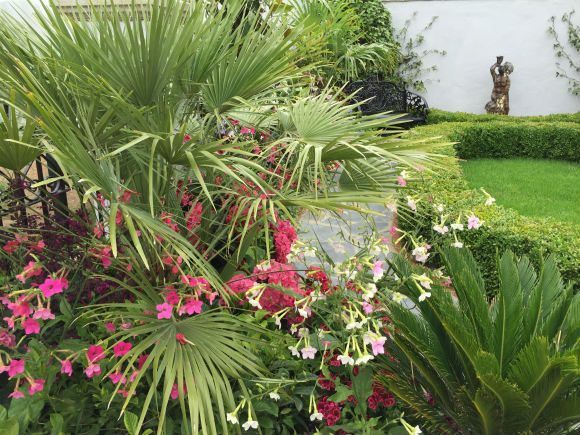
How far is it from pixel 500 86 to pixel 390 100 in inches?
93.1

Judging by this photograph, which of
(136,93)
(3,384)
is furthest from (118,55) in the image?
(3,384)

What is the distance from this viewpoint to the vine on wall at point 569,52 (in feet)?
36.3

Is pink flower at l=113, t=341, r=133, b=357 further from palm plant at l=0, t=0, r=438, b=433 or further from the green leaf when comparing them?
the green leaf

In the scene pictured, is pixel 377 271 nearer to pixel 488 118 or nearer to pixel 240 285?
pixel 240 285

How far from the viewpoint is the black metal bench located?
1045 cm

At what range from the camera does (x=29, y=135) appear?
6.29 feet

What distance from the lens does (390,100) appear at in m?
10.8

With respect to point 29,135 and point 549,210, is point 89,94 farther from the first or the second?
point 549,210

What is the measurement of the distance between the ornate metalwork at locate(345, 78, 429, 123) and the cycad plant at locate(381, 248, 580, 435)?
27.2ft

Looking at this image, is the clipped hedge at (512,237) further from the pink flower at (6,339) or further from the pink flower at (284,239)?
the pink flower at (6,339)

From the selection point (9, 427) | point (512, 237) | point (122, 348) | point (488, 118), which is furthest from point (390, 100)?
point (9, 427)

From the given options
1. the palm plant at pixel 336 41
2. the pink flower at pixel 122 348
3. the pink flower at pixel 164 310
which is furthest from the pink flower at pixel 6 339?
the palm plant at pixel 336 41

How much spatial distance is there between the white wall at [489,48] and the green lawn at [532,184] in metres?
3.26

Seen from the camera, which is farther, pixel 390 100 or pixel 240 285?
pixel 390 100
